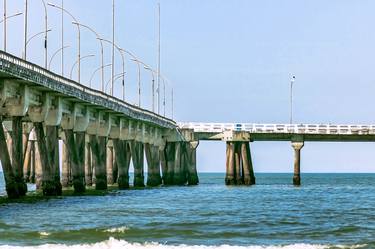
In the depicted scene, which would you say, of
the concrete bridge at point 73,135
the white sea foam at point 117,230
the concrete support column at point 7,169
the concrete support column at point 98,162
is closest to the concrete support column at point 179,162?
the concrete bridge at point 73,135

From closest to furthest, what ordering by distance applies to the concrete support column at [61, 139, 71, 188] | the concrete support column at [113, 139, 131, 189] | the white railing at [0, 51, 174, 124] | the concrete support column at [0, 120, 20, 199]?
1. the white railing at [0, 51, 174, 124]
2. the concrete support column at [0, 120, 20, 199]
3. the concrete support column at [61, 139, 71, 188]
4. the concrete support column at [113, 139, 131, 189]

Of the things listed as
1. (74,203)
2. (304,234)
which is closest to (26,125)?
(74,203)

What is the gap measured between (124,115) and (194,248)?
180 ft

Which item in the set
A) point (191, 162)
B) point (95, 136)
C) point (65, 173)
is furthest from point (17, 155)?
point (191, 162)

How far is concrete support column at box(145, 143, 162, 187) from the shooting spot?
100500 mm

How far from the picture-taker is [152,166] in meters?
101

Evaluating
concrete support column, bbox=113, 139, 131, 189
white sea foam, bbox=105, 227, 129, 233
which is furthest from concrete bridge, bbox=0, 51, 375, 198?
white sea foam, bbox=105, 227, 129, 233

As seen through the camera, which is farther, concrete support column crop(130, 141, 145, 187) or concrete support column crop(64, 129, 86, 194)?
concrete support column crop(130, 141, 145, 187)

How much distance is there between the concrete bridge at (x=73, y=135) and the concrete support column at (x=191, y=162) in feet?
0.34

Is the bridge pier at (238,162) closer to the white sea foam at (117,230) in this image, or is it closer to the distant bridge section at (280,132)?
the distant bridge section at (280,132)

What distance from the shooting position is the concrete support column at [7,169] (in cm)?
5484

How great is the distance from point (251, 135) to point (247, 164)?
3.99m

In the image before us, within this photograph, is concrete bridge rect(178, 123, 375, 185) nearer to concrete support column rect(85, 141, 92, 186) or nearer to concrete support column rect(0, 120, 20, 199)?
concrete support column rect(85, 141, 92, 186)

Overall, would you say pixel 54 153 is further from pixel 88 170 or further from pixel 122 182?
pixel 88 170
